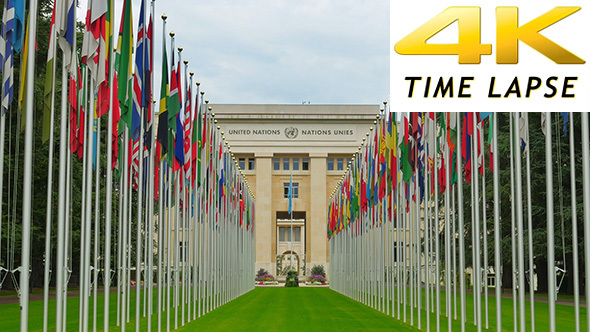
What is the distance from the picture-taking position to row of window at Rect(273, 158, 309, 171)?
107 meters

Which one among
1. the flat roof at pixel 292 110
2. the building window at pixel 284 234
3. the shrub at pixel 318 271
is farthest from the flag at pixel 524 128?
the building window at pixel 284 234

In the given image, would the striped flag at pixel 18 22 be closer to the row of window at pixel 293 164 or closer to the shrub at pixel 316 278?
the shrub at pixel 316 278

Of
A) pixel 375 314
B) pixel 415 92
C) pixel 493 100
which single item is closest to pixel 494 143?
pixel 493 100

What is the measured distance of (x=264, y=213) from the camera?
338 ft

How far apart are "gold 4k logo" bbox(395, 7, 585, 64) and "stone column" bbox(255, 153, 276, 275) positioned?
88.2m

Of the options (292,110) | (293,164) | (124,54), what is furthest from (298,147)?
(124,54)

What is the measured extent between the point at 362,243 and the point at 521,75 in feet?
111

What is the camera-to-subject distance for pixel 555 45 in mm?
13688

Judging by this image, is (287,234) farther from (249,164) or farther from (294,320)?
(294,320)

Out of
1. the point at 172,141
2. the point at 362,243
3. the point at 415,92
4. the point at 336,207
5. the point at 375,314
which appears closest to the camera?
the point at 415,92

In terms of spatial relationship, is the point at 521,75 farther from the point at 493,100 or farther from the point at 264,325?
the point at 264,325

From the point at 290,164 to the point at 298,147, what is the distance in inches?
139

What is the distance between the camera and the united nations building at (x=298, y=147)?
102 metres

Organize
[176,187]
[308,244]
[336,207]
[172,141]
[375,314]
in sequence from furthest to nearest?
[308,244], [336,207], [375,314], [176,187], [172,141]
